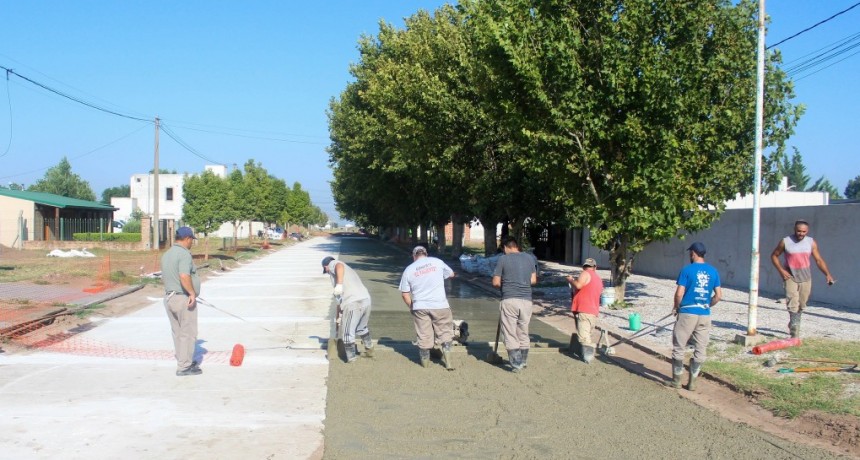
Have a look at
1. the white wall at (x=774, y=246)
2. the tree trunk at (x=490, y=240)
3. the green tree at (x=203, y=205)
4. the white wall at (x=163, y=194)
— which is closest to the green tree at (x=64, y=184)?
the white wall at (x=163, y=194)

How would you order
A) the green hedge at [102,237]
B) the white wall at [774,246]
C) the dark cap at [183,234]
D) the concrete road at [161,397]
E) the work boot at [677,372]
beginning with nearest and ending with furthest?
the concrete road at [161,397]
the work boot at [677,372]
the dark cap at [183,234]
the white wall at [774,246]
the green hedge at [102,237]

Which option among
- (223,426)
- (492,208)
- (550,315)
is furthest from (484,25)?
(492,208)

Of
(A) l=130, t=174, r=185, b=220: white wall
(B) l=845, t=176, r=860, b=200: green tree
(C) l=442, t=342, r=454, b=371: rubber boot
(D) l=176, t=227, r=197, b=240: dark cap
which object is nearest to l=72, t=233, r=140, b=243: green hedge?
(A) l=130, t=174, r=185, b=220: white wall

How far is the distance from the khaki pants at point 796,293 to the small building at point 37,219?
4151 cm

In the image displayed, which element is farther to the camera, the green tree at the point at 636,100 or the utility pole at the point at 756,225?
the green tree at the point at 636,100

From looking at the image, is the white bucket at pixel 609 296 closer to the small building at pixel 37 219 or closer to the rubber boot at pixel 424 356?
the rubber boot at pixel 424 356

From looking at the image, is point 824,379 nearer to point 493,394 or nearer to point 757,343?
point 757,343

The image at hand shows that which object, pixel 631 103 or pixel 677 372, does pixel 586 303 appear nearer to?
pixel 677 372

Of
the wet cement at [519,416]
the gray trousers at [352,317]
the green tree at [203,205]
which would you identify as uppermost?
the green tree at [203,205]

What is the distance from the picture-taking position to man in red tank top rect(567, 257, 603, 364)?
9.56 metres

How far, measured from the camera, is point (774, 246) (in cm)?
1705

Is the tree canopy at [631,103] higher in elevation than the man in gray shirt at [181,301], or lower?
higher

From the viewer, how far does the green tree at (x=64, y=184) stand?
91312 mm

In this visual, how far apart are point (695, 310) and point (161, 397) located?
5.89 meters
